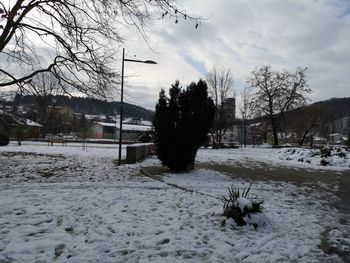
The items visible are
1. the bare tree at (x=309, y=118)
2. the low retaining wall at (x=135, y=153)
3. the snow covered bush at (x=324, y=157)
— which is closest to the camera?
the low retaining wall at (x=135, y=153)

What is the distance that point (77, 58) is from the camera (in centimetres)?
1370

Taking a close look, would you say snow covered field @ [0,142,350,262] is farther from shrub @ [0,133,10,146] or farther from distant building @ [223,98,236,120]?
distant building @ [223,98,236,120]

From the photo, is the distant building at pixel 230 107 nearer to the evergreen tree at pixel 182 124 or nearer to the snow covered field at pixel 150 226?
the evergreen tree at pixel 182 124

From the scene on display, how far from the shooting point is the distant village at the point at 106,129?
28653 millimetres

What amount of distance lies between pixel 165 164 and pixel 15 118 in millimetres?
12736

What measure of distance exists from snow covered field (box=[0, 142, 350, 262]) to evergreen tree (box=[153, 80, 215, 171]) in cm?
354

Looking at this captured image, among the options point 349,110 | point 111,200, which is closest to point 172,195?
point 111,200

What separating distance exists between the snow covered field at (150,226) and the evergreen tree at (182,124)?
3.54 metres

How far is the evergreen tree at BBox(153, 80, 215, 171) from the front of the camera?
14555mm

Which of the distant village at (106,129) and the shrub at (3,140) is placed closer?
the distant village at (106,129)

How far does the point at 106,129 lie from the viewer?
9869 centimetres

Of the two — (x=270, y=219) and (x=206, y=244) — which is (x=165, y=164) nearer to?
(x=270, y=219)

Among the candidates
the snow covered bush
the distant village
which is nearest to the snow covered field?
the distant village

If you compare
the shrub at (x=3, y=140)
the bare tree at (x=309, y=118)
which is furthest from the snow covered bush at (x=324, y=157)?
the bare tree at (x=309, y=118)
